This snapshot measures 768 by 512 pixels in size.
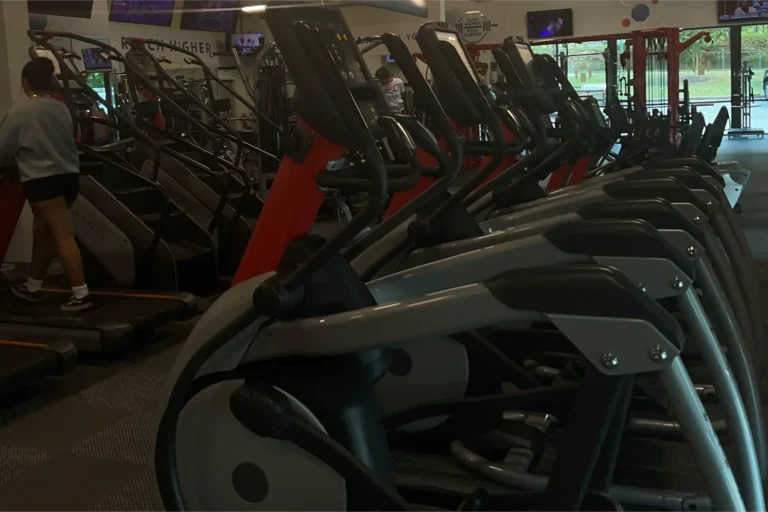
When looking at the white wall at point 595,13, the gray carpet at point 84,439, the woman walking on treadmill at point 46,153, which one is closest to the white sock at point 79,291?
the woman walking on treadmill at point 46,153

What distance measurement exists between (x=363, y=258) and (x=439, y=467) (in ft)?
2.66

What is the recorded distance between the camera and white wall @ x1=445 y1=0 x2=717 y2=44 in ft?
45.6

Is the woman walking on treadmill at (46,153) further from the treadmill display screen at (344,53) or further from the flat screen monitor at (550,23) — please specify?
the flat screen monitor at (550,23)

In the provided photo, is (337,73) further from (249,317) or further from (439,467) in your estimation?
(439,467)

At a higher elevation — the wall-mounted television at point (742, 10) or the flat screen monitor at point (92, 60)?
the wall-mounted television at point (742, 10)

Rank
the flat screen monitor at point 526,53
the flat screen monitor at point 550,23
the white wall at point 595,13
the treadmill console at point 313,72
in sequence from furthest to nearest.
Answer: the flat screen monitor at point 550,23, the white wall at point 595,13, the flat screen monitor at point 526,53, the treadmill console at point 313,72

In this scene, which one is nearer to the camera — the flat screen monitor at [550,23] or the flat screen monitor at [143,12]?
the flat screen monitor at [143,12]

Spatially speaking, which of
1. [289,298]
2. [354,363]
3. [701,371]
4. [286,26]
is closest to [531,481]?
[354,363]

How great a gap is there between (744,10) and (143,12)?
1031 centimetres

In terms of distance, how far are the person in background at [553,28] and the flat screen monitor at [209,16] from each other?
225 inches

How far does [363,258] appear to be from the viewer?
290 cm

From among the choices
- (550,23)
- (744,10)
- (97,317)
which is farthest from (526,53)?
(744,10)

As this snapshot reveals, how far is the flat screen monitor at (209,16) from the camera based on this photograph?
494 inches

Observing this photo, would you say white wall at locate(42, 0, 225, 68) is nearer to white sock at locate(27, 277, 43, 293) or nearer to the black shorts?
white sock at locate(27, 277, 43, 293)
